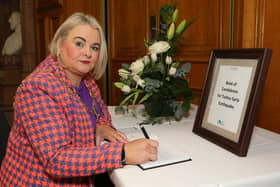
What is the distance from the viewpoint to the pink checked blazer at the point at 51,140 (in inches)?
34.8

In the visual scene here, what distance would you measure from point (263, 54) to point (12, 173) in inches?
37.4

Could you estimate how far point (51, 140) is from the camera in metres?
0.90

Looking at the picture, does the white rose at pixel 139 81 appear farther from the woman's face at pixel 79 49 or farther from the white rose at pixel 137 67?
the woman's face at pixel 79 49

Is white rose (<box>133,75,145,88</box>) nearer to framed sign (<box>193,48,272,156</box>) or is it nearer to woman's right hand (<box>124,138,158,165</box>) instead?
framed sign (<box>193,48,272,156</box>)

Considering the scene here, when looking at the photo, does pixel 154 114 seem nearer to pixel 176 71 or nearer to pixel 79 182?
pixel 176 71

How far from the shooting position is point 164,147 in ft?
3.35

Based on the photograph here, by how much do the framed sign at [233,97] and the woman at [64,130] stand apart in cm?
26

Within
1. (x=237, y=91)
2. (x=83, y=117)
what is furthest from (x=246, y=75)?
(x=83, y=117)

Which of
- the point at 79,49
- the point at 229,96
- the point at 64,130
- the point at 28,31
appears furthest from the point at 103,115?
the point at 28,31

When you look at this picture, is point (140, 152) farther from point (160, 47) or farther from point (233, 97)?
point (160, 47)

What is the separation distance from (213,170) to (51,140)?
18.9 inches

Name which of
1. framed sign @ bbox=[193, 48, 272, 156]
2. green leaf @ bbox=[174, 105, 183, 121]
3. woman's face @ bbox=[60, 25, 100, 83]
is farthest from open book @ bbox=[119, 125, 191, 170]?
woman's face @ bbox=[60, 25, 100, 83]

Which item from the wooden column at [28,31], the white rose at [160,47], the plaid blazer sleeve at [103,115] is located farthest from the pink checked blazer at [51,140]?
the wooden column at [28,31]

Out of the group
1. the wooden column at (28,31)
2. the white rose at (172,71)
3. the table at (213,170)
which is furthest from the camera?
the wooden column at (28,31)
